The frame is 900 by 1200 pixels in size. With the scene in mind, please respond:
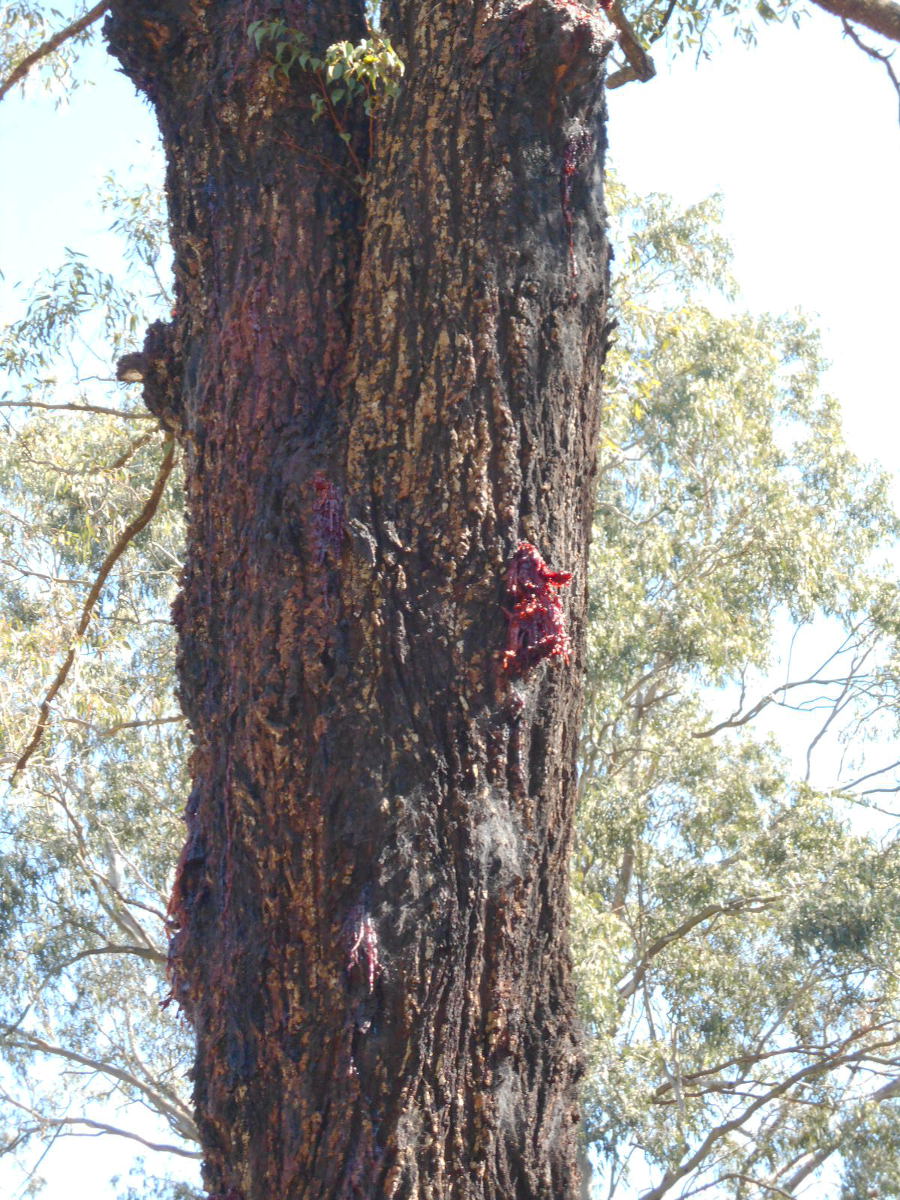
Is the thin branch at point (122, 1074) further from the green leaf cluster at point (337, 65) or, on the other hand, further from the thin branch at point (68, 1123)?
the green leaf cluster at point (337, 65)

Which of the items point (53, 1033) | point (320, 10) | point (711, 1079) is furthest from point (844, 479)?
point (320, 10)

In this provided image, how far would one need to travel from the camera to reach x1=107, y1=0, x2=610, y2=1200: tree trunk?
4.80 feet

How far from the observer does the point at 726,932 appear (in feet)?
36.7

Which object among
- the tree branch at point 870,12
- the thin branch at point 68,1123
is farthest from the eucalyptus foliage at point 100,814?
the tree branch at point 870,12

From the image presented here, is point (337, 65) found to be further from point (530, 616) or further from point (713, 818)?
point (713, 818)

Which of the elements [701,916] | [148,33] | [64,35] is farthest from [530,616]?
[701,916]

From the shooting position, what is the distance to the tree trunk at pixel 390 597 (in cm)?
146

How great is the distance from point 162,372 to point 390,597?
0.65m

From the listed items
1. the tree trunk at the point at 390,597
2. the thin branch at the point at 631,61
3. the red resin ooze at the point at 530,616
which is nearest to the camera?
the tree trunk at the point at 390,597

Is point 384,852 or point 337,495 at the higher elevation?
point 337,495

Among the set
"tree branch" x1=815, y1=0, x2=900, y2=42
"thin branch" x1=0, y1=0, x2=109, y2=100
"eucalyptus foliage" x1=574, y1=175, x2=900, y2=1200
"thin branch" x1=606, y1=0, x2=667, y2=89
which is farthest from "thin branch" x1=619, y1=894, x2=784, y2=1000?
"thin branch" x1=0, y1=0, x2=109, y2=100

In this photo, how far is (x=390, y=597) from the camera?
1.59 metres

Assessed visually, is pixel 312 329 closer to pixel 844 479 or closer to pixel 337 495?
pixel 337 495

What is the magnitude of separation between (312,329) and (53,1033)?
13070mm
